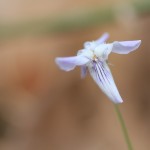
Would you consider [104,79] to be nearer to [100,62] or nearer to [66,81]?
[100,62]

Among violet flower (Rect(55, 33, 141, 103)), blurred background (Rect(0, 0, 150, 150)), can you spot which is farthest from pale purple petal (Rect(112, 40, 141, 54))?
blurred background (Rect(0, 0, 150, 150))

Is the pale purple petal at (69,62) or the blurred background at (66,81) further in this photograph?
the blurred background at (66,81)

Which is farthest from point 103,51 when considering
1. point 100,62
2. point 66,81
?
point 66,81

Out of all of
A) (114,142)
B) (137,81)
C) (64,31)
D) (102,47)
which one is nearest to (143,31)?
(137,81)

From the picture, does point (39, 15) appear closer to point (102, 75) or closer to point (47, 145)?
point (47, 145)

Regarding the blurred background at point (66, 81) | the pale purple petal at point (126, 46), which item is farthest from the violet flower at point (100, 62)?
the blurred background at point (66, 81)

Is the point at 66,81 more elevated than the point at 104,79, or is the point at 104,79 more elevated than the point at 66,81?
the point at 66,81

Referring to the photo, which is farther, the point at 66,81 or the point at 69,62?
the point at 66,81

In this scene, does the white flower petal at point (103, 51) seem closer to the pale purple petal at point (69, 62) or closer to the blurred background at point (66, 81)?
the pale purple petal at point (69, 62)
